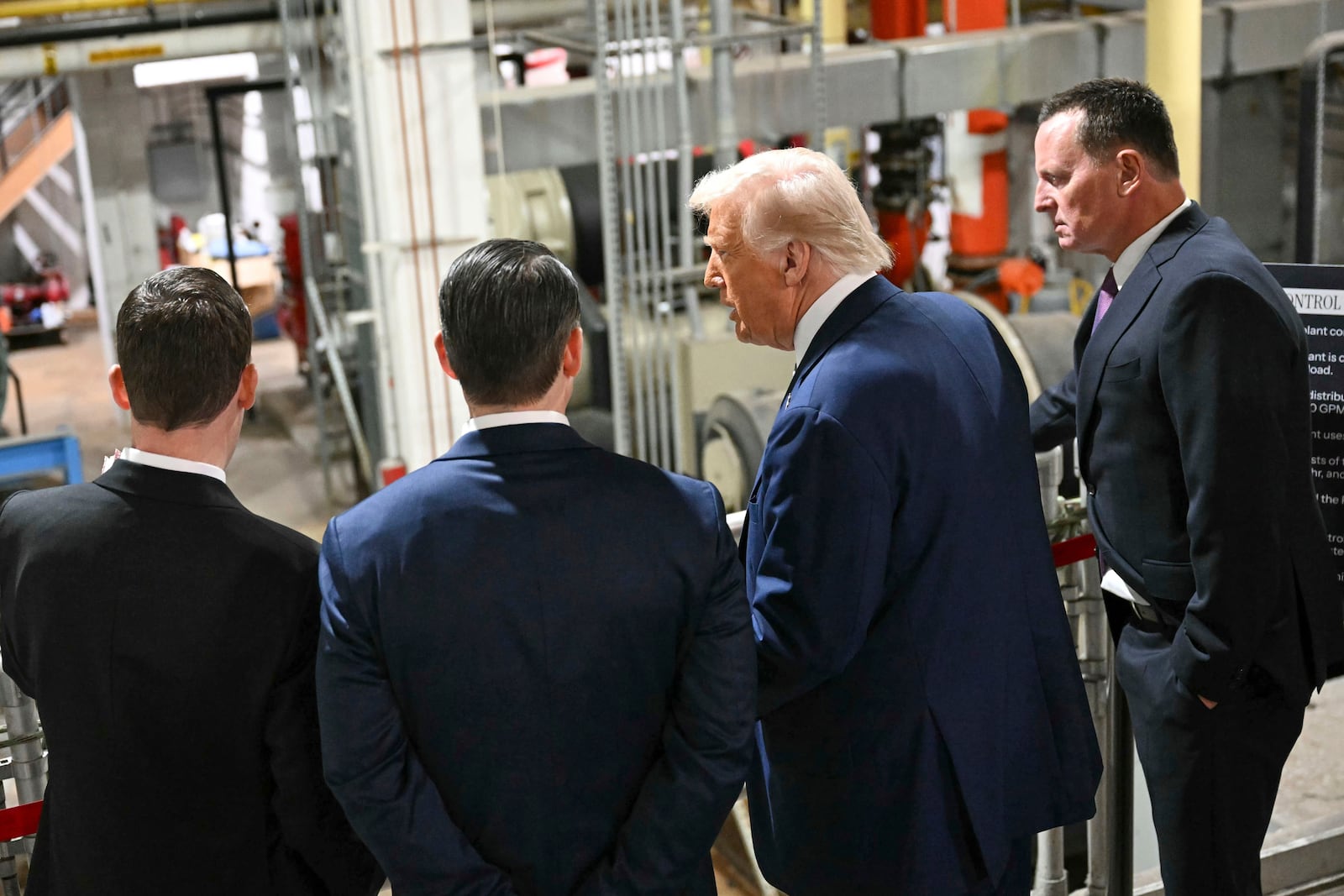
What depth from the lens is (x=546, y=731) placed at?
1319mm

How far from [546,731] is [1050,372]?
4793mm

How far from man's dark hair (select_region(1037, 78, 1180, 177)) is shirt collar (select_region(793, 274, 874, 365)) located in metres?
0.46

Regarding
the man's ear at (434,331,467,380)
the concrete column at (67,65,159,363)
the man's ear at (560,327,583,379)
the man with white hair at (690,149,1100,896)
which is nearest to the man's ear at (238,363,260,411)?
the man's ear at (434,331,467,380)

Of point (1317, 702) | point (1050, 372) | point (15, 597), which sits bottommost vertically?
point (1317, 702)

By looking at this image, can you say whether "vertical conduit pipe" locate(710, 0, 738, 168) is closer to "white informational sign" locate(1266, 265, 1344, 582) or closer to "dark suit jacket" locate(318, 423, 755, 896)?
"white informational sign" locate(1266, 265, 1344, 582)

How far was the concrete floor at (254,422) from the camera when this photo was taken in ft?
26.7

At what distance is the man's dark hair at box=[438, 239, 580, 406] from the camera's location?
128 centimetres

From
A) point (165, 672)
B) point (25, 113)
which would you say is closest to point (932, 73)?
point (165, 672)

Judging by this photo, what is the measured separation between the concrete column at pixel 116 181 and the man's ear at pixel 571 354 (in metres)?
9.80

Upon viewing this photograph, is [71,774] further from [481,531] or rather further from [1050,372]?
[1050,372]

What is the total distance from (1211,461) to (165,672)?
4.01 ft

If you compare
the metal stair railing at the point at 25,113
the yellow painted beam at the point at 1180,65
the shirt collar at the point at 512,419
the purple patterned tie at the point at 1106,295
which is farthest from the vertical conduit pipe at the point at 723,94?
the metal stair railing at the point at 25,113

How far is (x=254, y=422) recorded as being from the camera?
32.4 feet

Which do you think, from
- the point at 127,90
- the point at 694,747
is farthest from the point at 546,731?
the point at 127,90
